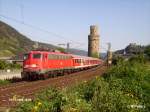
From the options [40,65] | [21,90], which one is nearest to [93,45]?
[40,65]

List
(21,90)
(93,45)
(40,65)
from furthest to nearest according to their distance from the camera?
(93,45) → (40,65) → (21,90)

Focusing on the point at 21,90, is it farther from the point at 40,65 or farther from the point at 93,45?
the point at 93,45

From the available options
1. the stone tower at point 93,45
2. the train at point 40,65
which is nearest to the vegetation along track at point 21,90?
the train at point 40,65

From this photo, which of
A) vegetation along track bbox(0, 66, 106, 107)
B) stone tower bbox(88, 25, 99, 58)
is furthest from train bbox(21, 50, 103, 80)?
stone tower bbox(88, 25, 99, 58)

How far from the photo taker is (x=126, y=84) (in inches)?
669

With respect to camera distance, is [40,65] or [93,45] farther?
[93,45]

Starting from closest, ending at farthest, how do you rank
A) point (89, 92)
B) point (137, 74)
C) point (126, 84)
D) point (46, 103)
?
point (46, 103) < point (89, 92) < point (126, 84) < point (137, 74)

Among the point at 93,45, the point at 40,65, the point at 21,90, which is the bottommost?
the point at 21,90

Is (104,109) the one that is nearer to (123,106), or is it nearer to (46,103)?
(123,106)

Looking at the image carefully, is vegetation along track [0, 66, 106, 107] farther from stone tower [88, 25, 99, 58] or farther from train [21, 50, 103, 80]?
stone tower [88, 25, 99, 58]

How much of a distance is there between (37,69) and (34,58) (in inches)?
52.1

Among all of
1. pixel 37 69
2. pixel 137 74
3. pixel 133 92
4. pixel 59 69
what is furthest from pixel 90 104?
pixel 59 69

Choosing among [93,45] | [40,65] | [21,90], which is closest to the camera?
[21,90]

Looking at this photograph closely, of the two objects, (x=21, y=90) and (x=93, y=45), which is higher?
(x=93, y=45)
